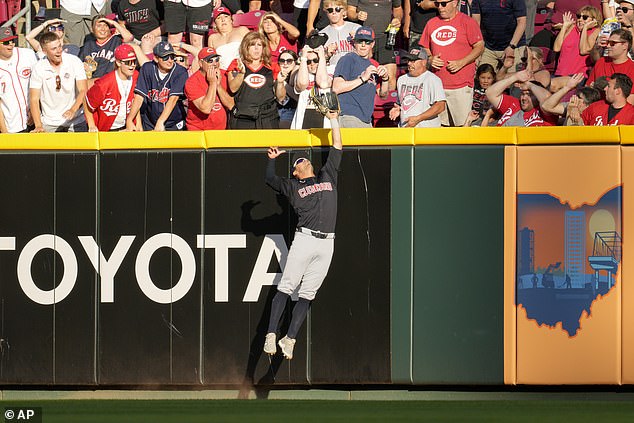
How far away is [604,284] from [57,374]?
5.58 metres

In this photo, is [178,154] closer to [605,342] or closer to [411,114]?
[411,114]

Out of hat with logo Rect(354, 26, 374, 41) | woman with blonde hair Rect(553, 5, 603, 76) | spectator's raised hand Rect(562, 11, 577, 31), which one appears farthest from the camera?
spectator's raised hand Rect(562, 11, 577, 31)

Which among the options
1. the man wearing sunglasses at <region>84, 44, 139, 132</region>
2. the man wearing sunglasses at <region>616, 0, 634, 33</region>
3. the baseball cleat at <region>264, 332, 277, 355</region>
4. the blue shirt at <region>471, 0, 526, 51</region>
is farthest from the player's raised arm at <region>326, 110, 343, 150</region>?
the man wearing sunglasses at <region>616, 0, 634, 33</region>

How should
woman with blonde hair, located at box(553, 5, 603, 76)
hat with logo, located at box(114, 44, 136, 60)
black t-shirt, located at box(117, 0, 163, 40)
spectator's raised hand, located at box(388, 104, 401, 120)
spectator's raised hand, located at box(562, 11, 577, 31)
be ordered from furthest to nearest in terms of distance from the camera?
black t-shirt, located at box(117, 0, 163, 40) → spectator's raised hand, located at box(562, 11, 577, 31) → woman with blonde hair, located at box(553, 5, 603, 76) → hat with logo, located at box(114, 44, 136, 60) → spectator's raised hand, located at box(388, 104, 401, 120)

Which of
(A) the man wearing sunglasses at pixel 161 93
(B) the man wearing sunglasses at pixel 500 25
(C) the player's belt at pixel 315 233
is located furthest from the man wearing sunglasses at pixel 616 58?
(A) the man wearing sunglasses at pixel 161 93

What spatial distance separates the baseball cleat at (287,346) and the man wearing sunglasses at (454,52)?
10.3 ft

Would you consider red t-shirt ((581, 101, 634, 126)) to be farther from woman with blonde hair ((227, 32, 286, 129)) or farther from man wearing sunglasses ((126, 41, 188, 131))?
man wearing sunglasses ((126, 41, 188, 131))

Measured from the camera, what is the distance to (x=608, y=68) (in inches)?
467

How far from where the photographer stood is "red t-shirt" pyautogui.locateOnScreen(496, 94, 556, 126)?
11797 mm

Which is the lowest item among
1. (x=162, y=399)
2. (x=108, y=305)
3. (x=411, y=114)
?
(x=162, y=399)

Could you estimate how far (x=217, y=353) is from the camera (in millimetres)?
11094

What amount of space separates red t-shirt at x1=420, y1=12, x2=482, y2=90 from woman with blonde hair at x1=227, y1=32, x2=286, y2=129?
6.61ft

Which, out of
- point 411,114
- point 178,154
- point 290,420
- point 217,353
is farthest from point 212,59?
point 290,420

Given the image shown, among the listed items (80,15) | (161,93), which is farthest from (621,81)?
(80,15)
